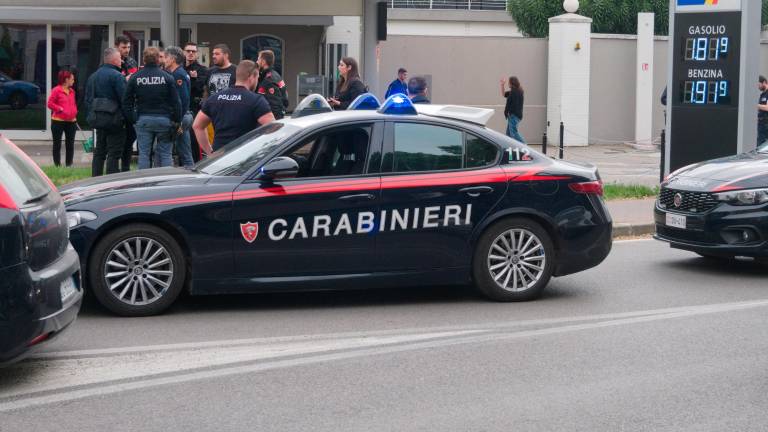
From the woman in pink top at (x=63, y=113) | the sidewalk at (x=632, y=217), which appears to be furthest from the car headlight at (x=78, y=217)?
the woman in pink top at (x=63, y=113)

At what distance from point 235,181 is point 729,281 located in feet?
15.4

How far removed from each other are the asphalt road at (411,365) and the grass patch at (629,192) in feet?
21.2

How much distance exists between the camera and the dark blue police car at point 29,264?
246 inches

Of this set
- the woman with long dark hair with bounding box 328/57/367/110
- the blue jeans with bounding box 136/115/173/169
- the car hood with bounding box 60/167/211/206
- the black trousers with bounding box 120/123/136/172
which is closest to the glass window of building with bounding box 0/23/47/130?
the black trousers with bounding box 120/123/136/172

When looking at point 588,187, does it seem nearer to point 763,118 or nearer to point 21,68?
point 763,118

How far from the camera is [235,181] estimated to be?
8633 millimetres

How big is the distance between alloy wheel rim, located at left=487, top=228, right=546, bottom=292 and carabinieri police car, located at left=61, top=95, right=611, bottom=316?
0.04ft

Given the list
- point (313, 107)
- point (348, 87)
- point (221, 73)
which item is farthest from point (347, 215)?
point (221, 73)

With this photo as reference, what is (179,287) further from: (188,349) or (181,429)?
(181,429)

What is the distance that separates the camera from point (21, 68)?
79.2ft

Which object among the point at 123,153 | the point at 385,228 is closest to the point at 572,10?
the point at 123,153

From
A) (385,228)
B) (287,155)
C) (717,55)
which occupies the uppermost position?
(717,55)

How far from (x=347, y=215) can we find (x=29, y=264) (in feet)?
9.52

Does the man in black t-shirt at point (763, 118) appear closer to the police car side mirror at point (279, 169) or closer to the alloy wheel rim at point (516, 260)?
the alloy wheel rim at point (516, 260)
